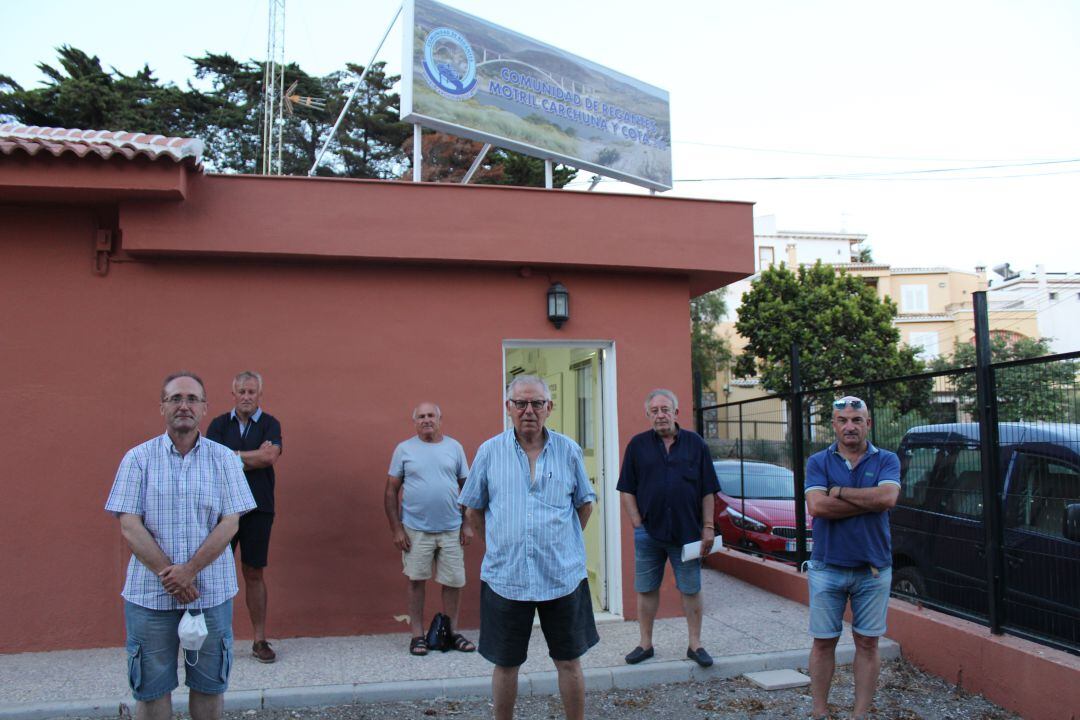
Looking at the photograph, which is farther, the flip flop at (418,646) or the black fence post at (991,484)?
the flip flop at (418,646)

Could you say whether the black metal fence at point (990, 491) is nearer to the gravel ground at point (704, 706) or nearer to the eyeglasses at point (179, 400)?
the gravel ground at point (704, 706)

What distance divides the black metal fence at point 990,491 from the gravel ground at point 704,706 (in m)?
0.59

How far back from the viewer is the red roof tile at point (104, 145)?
18.4ft

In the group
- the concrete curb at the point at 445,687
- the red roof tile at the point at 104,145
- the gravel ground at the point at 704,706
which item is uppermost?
the red roof tile at the point at 104,145

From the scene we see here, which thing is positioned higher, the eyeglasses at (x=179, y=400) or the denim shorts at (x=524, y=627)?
the eyeglasses at (x=179, y=400)

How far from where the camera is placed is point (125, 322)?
245 inches

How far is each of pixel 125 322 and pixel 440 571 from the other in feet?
9.98

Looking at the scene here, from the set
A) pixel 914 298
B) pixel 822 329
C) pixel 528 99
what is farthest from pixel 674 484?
pixel 914 298

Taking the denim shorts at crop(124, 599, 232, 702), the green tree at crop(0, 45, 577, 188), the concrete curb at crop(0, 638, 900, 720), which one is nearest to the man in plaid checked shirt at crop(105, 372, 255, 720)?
the denim shorts at crop(124, 599, 232, 702)

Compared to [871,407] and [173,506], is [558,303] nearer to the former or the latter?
[871,407]

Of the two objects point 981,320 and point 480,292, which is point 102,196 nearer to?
point 480,292

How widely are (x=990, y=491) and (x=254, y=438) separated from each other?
475cm

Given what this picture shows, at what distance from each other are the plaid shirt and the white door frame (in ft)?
10.9

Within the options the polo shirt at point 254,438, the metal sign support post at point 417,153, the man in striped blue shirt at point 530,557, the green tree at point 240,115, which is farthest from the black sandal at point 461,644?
the green tree at point 240,115
